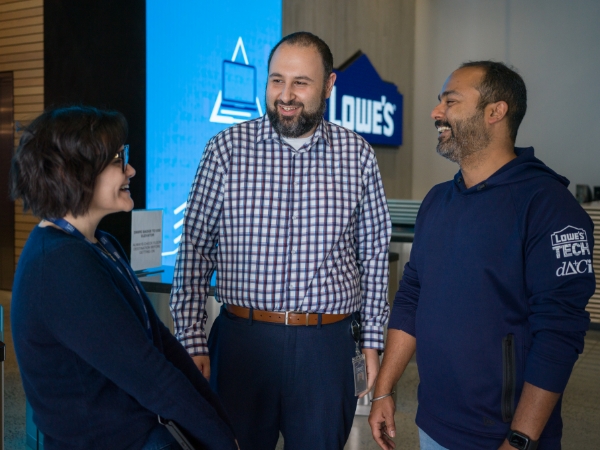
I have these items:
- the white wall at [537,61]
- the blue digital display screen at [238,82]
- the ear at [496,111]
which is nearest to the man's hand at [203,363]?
the ear at [496,111]

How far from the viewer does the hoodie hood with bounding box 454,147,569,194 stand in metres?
1.50

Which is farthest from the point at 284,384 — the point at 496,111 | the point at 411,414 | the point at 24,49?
the point at 24,49

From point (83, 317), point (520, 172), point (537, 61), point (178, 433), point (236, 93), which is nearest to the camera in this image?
point (83, 317)

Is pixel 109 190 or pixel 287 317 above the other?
pixel 109 190

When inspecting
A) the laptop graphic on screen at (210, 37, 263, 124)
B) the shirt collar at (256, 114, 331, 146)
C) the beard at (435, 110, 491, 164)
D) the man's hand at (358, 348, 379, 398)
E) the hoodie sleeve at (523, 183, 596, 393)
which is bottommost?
the man's hand at (358, 348, 379, 398)

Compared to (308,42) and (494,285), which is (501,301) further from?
(308,42)

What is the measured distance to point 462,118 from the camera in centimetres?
163

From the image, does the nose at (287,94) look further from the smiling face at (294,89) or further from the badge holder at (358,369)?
the badge holder at (358,369)

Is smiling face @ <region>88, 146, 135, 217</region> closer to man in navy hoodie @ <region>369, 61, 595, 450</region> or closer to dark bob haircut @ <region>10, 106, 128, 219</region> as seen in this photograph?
dark bob haircut @ <region>10, 106, 128, 219</region>

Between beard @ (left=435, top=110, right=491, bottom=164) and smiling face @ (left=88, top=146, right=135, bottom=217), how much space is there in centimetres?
81

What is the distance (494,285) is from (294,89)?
0.85 m

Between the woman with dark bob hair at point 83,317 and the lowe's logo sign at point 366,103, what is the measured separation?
6.52 metres

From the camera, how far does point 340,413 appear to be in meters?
1.94

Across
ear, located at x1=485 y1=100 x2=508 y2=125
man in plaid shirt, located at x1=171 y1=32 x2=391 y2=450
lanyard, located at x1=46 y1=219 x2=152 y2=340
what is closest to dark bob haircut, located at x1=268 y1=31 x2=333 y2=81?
man in plaid shirt, located at x1=171 y1=32 x2=391 y2=450
